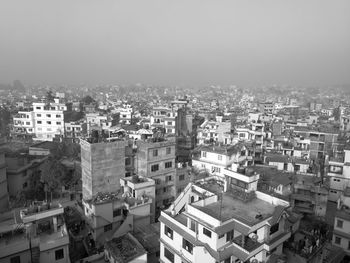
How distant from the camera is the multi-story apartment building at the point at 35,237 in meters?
12.3

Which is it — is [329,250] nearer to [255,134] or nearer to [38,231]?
[38,231]

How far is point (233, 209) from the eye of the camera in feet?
42.5

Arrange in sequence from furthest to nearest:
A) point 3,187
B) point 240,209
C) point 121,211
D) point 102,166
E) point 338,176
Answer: point 338,176
point 3,187
point 102,166
point 121,211
point 240,209

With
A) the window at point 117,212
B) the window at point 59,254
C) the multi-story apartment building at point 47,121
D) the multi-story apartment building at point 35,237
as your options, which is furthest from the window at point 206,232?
the multi-story apartment building at point 47,121

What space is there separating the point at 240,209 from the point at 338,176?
1494 cm

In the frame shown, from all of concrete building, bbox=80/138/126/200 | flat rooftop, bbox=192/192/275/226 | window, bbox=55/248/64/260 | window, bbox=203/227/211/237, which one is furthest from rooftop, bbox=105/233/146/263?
concrete building, bbox=80/138/126/200

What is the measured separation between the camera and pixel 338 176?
2338 cm

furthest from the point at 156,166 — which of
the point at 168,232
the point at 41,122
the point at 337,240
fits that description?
the point at 41,122

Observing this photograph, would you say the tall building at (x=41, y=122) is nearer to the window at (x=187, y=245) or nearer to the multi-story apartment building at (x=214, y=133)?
the multi-story apartment building at (x=214, y=133)

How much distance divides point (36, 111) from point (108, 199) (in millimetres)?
31114

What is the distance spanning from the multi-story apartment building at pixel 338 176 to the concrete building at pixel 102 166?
17852 millimetres

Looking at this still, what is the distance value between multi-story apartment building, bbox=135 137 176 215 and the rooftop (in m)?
A: 6.86

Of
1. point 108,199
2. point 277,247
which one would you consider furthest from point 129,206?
point 277,247

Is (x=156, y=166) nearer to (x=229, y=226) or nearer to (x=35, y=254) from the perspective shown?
(x=35, y=254)
